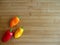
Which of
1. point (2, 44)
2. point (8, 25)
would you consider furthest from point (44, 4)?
point (2, 44)

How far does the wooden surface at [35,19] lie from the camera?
4.68 ft

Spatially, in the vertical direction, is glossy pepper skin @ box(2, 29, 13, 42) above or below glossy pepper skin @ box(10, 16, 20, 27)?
below

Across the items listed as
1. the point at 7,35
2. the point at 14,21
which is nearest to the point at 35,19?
the point at 14,21

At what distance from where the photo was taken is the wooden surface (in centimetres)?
143

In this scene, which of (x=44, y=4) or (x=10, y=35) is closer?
(x=10, y=35)

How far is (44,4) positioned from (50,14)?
116 millimetres

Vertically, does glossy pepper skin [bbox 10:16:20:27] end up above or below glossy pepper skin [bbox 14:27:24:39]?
above

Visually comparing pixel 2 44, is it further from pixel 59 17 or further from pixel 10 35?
pixel 59 17

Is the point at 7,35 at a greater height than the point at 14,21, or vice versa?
the point at 14,21

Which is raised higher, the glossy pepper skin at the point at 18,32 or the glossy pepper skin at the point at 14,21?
the glossy pepper skin at the point at 14,21

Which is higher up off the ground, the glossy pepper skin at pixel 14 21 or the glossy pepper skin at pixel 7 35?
the glossy pepper skin at pixel 14 21

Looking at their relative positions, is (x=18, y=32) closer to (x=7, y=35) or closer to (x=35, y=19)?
(x=7, y=35)

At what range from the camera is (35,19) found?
1.47 m

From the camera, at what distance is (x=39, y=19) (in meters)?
1.47
